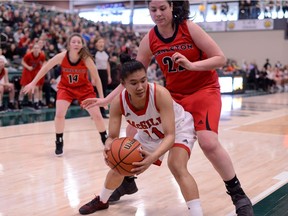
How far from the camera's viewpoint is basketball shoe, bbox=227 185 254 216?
119 inches

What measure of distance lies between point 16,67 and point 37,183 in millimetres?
7503

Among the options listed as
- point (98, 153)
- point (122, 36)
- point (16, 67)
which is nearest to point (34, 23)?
point (16, 67)

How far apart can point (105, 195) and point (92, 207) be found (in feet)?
0.45

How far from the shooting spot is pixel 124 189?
361cm

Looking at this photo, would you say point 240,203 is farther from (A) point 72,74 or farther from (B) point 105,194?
(A) point 72,74

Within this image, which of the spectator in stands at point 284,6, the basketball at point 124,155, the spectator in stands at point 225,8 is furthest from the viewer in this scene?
the spectator in stands at point 225,8

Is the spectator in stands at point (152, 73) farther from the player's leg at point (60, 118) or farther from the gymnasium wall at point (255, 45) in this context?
the gymnasium wall at point (255, 45)

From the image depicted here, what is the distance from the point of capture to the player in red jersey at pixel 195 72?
9.67 feet

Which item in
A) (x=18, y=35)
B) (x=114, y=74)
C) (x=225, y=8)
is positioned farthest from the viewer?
(x=225, y=8)

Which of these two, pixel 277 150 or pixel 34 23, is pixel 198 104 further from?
pixel 34 23

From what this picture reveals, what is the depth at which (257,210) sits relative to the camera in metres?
3.31

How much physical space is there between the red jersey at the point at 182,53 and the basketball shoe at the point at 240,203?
812 mm

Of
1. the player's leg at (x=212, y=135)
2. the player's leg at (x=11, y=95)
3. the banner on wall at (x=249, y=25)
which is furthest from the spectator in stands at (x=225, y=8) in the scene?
the player's leg at (x=212, y=135)

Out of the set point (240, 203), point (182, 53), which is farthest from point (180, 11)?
point (240, 203)
